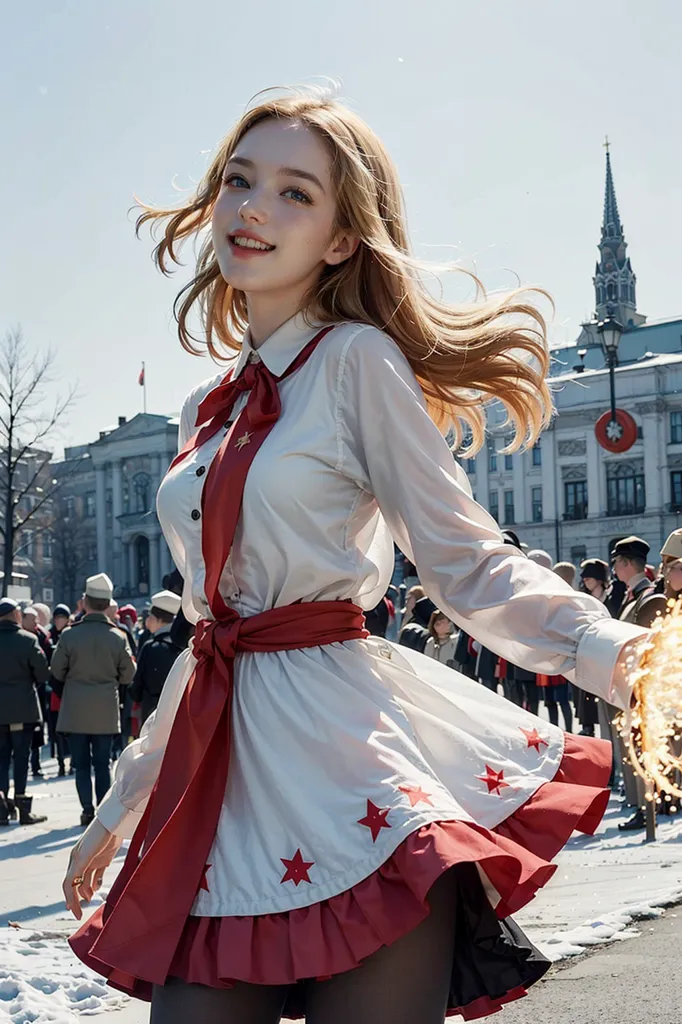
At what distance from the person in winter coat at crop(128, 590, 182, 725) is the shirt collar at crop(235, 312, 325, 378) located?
7231mm

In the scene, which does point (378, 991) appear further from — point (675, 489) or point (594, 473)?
point (594, 473)

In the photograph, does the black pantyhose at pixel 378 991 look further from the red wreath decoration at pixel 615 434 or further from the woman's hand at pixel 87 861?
the red wreath decoration at pixel 615 434

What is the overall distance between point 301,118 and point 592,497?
61369mm

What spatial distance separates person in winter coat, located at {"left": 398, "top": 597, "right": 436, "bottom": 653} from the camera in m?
12.3

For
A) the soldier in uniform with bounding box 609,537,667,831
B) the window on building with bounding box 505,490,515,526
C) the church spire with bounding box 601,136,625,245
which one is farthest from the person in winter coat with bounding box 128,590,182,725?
the church spire with bounding box 601,136,625,245

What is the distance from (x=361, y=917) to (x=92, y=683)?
322 inches

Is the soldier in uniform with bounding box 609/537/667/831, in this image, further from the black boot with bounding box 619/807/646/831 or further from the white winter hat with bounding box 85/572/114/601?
the white winter hat with bounding box 85/572/114/601

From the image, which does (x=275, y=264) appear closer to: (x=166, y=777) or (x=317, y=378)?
(x=317, y=378)

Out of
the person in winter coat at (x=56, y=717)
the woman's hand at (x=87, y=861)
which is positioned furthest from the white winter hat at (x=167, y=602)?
the woman's hand at (x=87, y=861)

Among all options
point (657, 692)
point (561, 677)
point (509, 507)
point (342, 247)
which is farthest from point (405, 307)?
point (509, 507)

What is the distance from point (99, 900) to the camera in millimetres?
6227

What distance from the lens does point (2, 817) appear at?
32.1ft

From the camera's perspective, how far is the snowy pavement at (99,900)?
439 centimetres

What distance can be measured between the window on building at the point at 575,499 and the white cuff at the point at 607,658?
62.1 m
